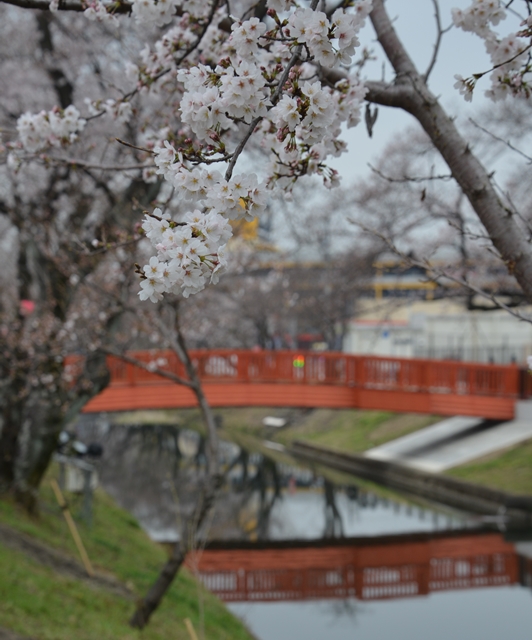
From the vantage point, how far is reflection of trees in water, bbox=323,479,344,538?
1552 centimetres

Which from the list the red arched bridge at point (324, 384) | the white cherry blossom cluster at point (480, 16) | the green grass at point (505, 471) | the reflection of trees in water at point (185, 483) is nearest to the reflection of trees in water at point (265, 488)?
the reflection of trees in water at point (185, 483)

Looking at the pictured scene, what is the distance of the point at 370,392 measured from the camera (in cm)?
1886

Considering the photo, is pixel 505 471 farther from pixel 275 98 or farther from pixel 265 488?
pixel 275 98

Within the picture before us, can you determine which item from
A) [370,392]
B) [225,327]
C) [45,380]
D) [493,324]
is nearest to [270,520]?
[370,392]

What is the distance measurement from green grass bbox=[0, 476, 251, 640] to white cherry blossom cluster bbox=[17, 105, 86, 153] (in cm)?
381

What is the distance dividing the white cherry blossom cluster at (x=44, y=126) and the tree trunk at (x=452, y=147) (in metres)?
1.66

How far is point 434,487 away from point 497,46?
16086 millimetres

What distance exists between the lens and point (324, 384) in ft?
61.0

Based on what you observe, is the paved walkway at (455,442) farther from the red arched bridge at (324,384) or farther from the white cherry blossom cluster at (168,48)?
the white cherry blossom cluster at (168,48)

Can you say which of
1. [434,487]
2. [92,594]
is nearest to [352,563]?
[434,487]

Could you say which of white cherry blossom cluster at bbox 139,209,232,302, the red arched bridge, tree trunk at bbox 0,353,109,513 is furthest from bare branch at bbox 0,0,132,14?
the red arched bridge

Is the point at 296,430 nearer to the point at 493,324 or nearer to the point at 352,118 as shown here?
the point at 493,324

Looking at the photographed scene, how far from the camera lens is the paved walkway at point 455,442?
19203mm

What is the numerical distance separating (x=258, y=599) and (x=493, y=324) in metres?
22.3
